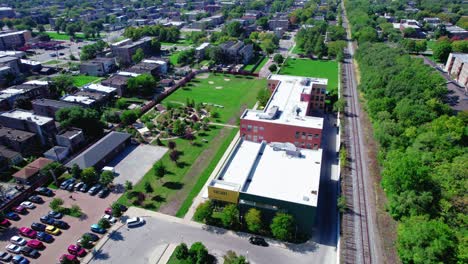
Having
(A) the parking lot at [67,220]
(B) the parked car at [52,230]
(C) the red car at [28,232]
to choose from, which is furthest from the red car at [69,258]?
(C) the red car at [28,232]

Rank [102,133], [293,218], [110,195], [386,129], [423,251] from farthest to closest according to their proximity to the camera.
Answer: [102,133]
[386,129]
[110,195]
[293,218]
[423,251]

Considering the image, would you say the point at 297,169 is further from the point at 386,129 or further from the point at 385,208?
the point at 386,129

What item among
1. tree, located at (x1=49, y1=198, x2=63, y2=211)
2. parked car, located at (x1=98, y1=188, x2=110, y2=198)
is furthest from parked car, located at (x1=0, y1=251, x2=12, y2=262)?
parked car, located at (x1=98, y1=188, x2=110, y2=198)

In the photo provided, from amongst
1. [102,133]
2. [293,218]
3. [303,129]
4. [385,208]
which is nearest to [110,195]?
[102,133]

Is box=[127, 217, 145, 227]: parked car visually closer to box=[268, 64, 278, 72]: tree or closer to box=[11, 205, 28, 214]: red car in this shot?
box=[11, 205, 28, 214]: red car

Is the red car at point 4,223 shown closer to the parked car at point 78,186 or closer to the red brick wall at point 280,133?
the parked car at point 78,186
